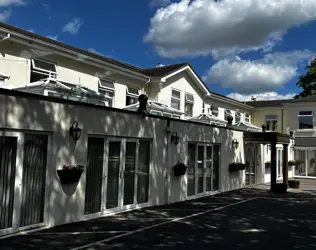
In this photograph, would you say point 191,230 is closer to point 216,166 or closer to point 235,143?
point 216,166

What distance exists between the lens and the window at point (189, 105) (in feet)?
66.6

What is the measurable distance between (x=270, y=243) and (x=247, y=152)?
38.4 ft

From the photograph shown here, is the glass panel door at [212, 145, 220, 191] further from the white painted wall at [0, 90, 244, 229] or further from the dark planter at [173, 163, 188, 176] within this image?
the dark planter at [173, 163, 188, 176]

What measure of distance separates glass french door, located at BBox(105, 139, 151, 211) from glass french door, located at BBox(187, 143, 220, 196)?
275 cm

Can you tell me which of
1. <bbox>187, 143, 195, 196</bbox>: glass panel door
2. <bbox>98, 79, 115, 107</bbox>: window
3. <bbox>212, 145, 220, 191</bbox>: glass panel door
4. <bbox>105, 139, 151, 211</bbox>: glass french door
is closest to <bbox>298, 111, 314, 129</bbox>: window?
<bbox>212, 145, 220, 191</bbox>: glass panel door

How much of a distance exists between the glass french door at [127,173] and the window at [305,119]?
21969 mm

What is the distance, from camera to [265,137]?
16.5 metres

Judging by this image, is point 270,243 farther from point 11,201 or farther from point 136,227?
point 11,201

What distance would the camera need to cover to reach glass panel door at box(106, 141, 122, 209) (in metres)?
9.20

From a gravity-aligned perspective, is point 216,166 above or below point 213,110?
below

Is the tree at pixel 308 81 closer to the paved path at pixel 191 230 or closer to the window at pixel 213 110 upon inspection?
the window at pixel 213 110

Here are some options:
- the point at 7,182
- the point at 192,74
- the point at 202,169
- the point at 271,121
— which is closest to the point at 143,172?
the point at 202,169

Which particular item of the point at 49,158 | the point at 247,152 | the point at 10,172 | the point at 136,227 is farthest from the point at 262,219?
the point at 247,152

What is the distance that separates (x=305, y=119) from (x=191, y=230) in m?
24.2
